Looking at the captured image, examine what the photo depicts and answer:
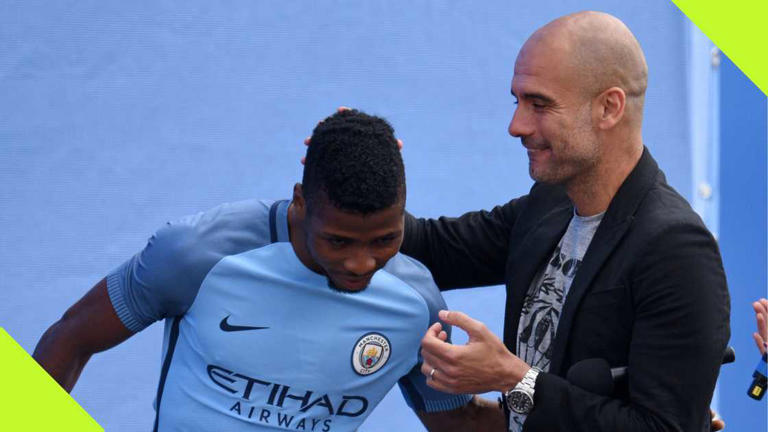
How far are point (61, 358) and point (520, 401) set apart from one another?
833mm

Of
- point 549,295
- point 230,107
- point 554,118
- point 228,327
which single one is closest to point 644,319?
point 549,295

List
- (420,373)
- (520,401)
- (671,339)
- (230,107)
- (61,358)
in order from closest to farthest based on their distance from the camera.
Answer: (671,339) < (520,401) < (61,358) < (420,373) < (230,107)

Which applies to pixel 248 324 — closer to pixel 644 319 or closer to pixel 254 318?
pixel 254 318

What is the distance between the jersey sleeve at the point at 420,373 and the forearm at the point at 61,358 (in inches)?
24.4

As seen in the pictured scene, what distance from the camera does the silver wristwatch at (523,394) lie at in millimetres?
1756

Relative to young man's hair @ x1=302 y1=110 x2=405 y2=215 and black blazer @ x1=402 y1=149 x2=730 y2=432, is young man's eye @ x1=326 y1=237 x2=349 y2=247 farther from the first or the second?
black blazer @ x1=402 y1=149 x2=730 y2=432

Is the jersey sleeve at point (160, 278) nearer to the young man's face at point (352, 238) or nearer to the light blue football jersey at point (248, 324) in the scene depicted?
the light blue football jersey at point (248, 324)

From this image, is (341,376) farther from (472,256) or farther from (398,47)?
(398,47)

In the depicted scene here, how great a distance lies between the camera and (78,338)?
73.4 inches

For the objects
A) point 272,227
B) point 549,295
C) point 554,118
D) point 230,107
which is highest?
point 230,107

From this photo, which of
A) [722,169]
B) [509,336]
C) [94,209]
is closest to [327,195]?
[509,336]

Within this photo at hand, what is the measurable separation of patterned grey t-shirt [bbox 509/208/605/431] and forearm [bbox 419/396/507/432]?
15 cm

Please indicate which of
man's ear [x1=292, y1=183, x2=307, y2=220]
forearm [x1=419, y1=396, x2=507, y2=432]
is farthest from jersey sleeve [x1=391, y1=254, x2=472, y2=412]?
man's ear [x1=292, y1=183, x2=307, y2=220]

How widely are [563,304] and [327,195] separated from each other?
472 millimetres
